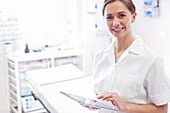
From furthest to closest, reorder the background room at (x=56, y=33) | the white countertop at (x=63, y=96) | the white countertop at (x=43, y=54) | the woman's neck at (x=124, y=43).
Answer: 1. the white countertop at (x=43, y=54)
2. the background room at (x=56, y=33)
3. the white countertop at (x=63, y=96)
4. the woman's neck at (x=124, y=43)

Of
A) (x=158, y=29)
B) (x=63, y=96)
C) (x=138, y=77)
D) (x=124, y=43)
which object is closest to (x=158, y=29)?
(x=158, y=29)

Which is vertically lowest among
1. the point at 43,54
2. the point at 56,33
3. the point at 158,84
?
the point at 43,54

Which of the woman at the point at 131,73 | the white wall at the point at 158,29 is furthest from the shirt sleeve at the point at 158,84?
the white wall at the point at 158,29

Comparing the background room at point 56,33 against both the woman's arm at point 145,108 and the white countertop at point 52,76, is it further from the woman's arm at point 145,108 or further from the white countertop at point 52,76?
the woman's arm at point 145,108

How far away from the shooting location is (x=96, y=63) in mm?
1242

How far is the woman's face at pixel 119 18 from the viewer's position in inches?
38.9

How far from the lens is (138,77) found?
3.18 feet

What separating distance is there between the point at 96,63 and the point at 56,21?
212 centimetres

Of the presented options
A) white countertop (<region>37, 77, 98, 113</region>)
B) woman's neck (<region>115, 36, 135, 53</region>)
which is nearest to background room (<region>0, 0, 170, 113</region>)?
white countertop (<region>37, 77, 98, 113</region>)

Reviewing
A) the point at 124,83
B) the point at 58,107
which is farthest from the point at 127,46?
the point at 58,107

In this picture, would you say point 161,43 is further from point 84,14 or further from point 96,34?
point 84,14

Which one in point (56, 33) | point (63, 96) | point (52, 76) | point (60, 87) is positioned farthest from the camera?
point (56, 33)

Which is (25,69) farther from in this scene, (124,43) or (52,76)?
(124,43)

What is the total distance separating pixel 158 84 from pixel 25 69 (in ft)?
6.80
